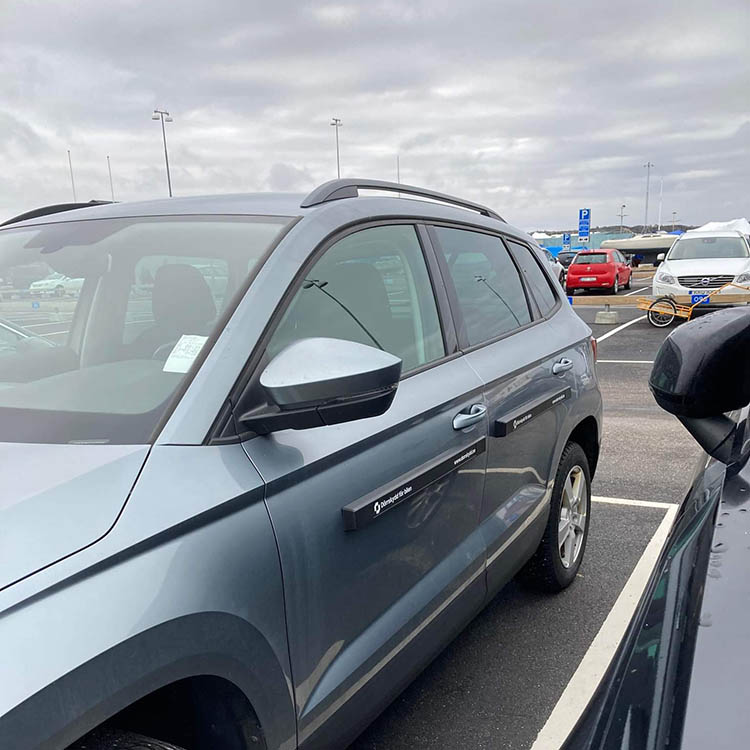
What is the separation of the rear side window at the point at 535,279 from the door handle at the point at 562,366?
0.96 ft

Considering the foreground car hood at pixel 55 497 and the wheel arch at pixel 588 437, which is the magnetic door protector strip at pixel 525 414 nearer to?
the wheel arch at pixel 588 437

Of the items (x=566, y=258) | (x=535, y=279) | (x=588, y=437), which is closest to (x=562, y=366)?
(x=535, y=279)

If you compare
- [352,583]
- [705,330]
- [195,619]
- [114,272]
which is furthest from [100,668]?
[705,330]

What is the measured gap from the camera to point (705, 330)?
5.08ft

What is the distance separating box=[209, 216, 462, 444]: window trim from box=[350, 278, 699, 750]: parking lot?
1296 millimetres

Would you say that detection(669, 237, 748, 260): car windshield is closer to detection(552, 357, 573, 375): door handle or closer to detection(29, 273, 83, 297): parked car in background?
detection(552, 357, 573, 375): door handle

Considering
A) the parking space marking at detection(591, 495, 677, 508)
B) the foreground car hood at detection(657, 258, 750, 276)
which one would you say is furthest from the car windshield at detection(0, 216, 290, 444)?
the foreground car hood at detection(657, 258, 750, 276)

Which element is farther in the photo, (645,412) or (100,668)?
(645,412)

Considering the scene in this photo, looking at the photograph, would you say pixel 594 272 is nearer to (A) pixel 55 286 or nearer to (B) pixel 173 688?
(A) pixel 55 286

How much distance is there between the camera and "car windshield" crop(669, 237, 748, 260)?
15094 millimetres

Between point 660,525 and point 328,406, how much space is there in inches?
130

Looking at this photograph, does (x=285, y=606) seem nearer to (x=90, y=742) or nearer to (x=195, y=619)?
(x=195, y=619)

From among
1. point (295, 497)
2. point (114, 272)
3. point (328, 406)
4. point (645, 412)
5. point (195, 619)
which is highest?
point (114, 272)

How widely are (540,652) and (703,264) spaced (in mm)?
14011
